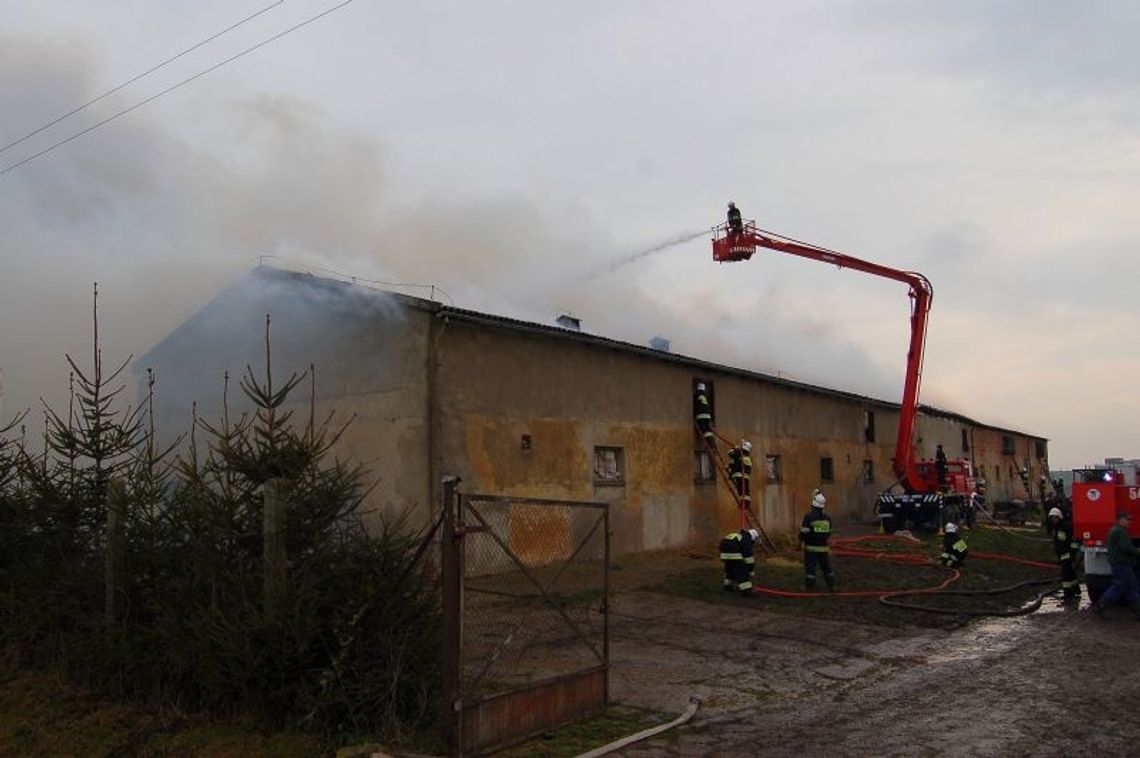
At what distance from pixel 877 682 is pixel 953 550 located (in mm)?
10078

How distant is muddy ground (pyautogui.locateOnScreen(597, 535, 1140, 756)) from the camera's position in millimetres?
7156

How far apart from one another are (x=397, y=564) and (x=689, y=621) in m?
6.67

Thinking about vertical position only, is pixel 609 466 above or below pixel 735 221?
below

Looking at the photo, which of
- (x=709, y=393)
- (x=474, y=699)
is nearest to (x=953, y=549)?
(x=709, y=393)

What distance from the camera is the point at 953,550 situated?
60.3 feet

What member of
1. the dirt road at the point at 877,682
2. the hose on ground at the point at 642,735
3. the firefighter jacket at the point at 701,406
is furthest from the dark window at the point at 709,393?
the hose on ground at the point at 642,735

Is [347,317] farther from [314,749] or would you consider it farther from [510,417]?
[314,749]

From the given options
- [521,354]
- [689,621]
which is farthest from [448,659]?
[521,354]

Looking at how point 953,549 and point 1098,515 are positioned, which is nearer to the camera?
point 1098,515

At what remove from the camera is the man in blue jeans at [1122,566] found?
1274cm

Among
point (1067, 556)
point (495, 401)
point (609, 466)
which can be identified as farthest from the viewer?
point (609, 466)

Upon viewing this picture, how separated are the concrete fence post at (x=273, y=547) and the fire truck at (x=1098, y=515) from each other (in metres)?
11.9

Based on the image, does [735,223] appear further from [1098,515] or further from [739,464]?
[1098,515]

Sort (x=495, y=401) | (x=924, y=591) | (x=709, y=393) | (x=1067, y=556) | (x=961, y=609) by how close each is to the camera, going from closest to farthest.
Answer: (x=961, y=609)
(x=1067, y=556)
(x=924, y=591)
(x=495, y=401)
(x=709, y=393)
